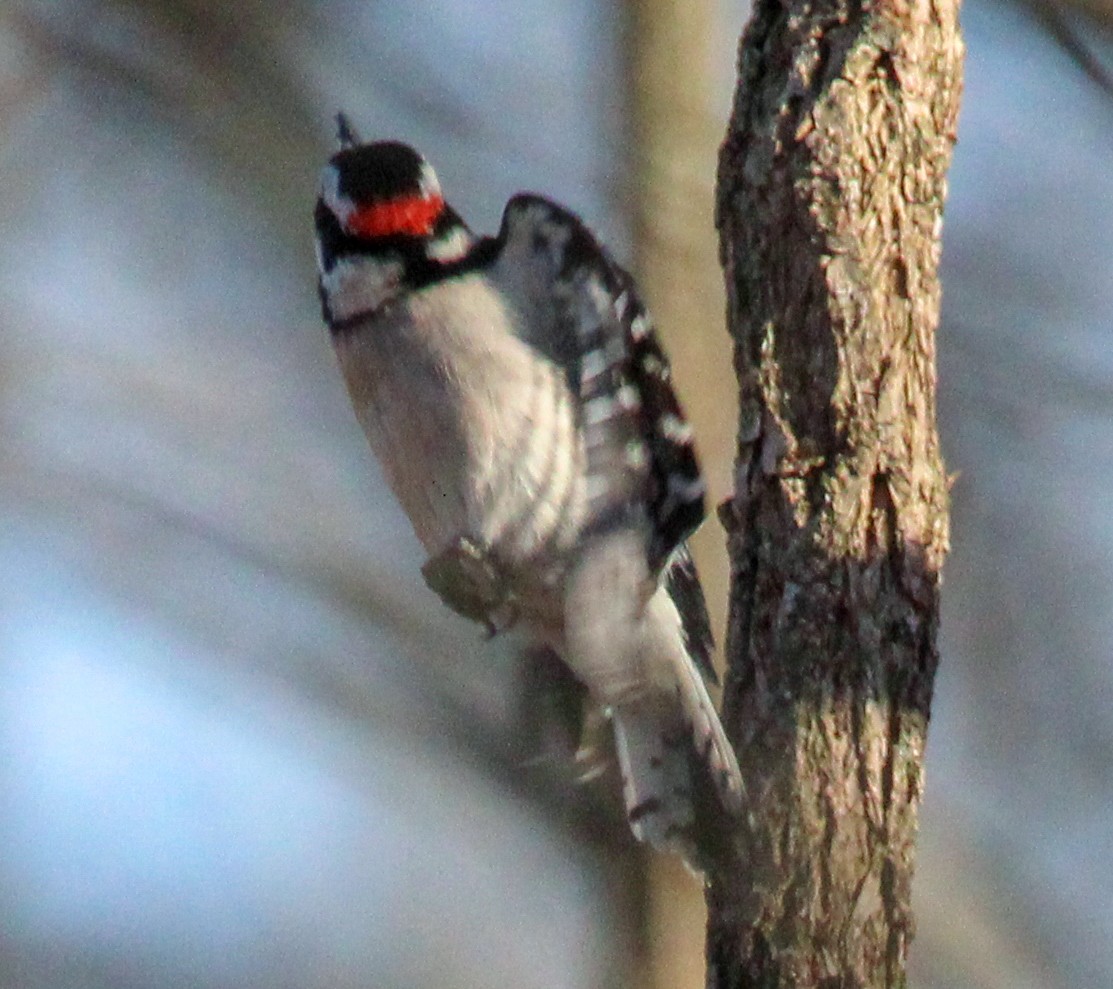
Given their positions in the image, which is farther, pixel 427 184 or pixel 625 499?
pixel 427 184

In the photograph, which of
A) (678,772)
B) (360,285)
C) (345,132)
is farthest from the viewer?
(345,132)

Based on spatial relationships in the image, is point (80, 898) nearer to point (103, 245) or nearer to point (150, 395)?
point (150, 395)

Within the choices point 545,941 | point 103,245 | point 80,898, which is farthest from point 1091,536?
point 80,898

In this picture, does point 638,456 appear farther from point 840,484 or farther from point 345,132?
point 345,132

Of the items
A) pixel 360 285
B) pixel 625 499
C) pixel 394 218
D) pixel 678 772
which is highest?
pixel 394 218

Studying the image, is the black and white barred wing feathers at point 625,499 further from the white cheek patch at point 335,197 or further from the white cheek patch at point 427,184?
the white cheek patch at point 335,197

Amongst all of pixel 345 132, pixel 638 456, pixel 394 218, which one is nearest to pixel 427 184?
pixel 394 218

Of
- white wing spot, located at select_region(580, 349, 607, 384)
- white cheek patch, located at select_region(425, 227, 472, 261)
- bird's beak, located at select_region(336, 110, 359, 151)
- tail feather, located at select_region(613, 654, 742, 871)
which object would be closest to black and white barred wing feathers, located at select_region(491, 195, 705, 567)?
white wing spot, located at select_region(580, 349, 607, 384)

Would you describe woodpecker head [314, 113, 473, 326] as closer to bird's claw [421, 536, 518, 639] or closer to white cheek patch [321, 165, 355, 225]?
white cheek patch [321, 165, 355, 225]
